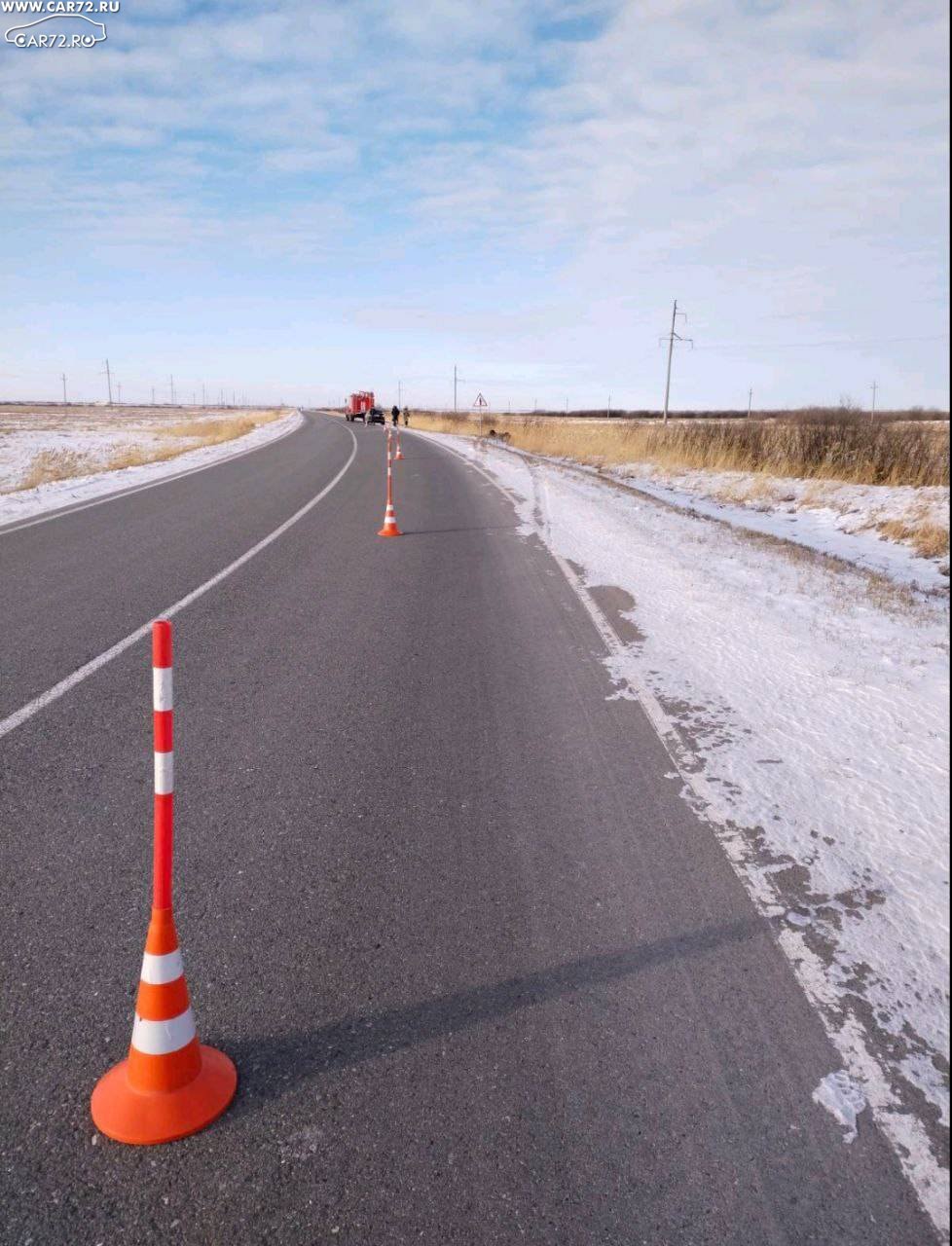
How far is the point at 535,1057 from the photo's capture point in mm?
2488

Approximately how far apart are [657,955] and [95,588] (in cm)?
712

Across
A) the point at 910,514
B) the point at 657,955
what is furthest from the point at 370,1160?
the point at 910,514

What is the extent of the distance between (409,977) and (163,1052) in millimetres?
833

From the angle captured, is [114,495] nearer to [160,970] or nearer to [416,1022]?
[160,970]

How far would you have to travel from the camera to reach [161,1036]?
7.55 ft

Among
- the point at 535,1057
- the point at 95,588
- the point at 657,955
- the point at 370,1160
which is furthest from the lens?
the point at 95,588

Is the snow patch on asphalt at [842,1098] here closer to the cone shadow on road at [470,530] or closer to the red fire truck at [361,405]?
the cone shadow on road at [470,530]

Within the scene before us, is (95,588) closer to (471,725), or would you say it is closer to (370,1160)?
(471,725)

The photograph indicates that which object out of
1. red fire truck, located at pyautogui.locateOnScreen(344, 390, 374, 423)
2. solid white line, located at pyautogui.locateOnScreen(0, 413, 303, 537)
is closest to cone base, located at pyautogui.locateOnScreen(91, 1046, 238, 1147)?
solid white line, located at pyautogui.locateOnScreen(0, 413, 303, 537)

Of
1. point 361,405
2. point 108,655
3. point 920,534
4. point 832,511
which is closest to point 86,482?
point 108,655

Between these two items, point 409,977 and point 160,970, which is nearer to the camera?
point 160,970

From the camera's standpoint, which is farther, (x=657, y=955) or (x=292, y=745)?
(x=292, y=745)

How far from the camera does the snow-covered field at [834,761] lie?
2539mm

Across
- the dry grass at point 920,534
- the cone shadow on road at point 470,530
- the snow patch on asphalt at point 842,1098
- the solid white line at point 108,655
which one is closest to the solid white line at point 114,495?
the solid white line at point 108,655
